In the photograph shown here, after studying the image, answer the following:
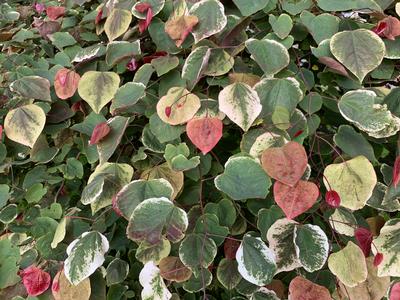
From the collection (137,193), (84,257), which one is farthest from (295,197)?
(84,257)

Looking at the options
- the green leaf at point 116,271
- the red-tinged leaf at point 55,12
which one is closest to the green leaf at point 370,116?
the green leaf at point 116,271

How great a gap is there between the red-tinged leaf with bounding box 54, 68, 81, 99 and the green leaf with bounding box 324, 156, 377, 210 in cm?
55

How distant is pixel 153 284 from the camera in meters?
0.89

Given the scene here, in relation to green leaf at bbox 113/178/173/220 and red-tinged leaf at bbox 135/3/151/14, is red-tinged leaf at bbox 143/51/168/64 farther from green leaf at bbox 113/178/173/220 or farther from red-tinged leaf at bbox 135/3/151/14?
green leaf at bbox 113/178/173/220

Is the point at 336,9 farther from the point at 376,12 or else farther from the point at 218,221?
the point at 218,221

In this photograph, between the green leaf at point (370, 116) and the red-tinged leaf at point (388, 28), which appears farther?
the red-tinged leaf at point (388, 28)

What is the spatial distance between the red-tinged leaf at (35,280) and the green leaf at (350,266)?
1.67 ft

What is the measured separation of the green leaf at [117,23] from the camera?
1.10 meters

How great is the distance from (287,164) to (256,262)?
0.59 feet

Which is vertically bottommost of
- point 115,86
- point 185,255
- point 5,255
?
point 5,255

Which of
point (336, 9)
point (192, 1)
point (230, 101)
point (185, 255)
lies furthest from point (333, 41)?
A: point (185, 255)

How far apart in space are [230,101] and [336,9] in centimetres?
32

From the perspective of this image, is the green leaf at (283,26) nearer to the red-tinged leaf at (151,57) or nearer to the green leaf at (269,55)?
the green leaf at (269,55)

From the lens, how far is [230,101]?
Result: 2.88ft
